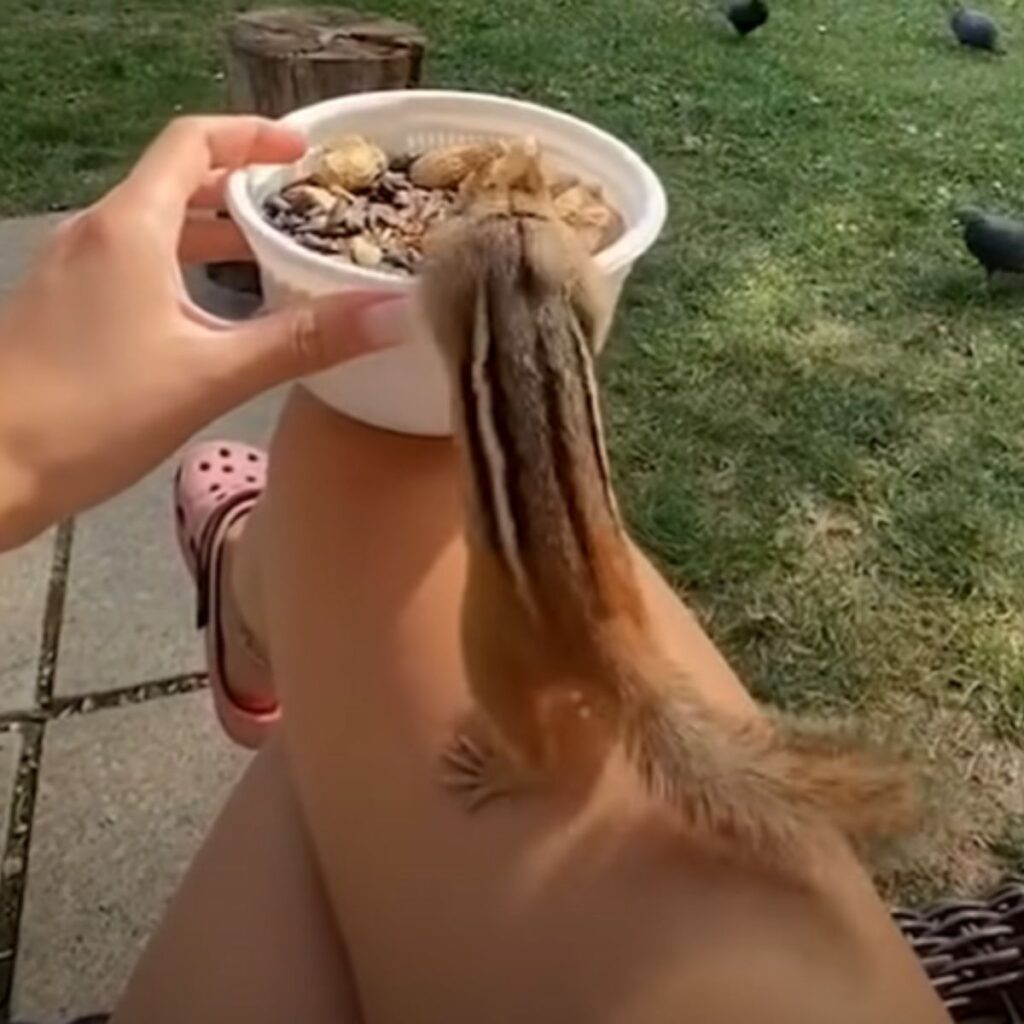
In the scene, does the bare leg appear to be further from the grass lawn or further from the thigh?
the grass lawn

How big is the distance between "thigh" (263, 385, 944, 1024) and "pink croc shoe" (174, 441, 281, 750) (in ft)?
0.94

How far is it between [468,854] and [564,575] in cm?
16

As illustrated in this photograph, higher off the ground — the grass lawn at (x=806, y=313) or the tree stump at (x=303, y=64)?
the tree stump at (x=303, y=64)

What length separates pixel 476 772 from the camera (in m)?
0.83

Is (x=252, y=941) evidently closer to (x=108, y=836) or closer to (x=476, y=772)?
(x=476, y=772)

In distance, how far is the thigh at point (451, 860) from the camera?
2.47ft

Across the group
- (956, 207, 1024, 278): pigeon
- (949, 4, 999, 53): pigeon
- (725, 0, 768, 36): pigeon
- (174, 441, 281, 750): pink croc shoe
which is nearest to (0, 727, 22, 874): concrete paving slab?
(174, 441, 281, 750): pink croc shoe

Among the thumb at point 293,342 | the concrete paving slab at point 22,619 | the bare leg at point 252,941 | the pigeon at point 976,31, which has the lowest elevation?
the pigeon at point 976,31

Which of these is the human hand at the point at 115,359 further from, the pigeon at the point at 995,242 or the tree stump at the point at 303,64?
the pigeon at the point at 995,242

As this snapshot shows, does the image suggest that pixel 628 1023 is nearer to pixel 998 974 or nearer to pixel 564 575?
pixel 564 575

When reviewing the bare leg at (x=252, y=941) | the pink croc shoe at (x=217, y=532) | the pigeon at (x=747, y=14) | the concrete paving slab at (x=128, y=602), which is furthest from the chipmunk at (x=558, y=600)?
the pigeon at (x=747, y=14)

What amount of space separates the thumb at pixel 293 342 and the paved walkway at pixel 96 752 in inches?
25.3

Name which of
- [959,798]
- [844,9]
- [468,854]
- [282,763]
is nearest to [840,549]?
[959,798]

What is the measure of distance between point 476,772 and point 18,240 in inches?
66.2
